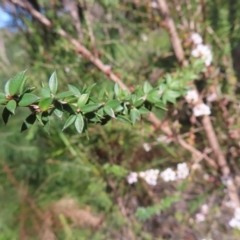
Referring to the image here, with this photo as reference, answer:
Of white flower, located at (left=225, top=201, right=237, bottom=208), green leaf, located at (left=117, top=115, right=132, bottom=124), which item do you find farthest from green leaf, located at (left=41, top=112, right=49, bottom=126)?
white flower, located at (left=225, top=201, right=237, bottom=208)

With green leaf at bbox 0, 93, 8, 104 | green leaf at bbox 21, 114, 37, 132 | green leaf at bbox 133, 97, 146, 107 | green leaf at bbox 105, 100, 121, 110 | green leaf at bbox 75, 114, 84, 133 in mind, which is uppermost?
green leaf at bbox 0, 93, 8, 104

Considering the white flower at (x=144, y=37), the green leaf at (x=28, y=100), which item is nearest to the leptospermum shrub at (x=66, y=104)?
the green leaf at (x=28, y=100)

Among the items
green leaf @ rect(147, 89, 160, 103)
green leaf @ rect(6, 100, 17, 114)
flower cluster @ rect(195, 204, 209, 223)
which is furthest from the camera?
flower cluster @ rect(195, 204, 209, 223)

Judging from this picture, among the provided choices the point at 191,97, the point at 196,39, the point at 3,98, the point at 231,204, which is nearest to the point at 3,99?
the point at 3,98

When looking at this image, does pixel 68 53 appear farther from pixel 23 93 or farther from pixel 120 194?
pixel 23 93

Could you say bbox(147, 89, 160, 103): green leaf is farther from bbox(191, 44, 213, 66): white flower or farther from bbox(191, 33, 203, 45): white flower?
A: bbox(191, 33, 203, 45): white flower

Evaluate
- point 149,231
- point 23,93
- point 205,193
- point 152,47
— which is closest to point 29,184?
point 149,231

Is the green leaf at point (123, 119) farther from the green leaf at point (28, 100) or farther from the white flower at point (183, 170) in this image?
the white flower at point (183, 170)
